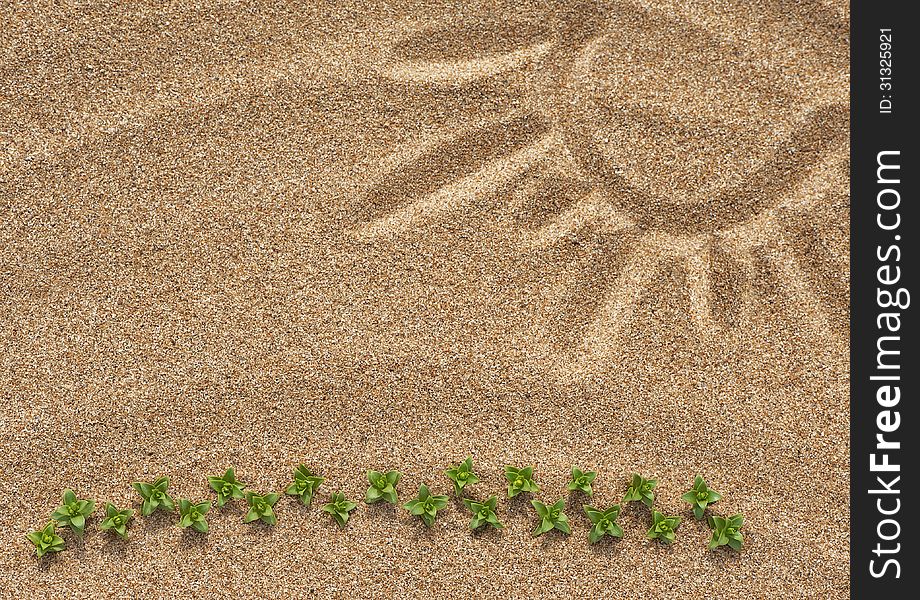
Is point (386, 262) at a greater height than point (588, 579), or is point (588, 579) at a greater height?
point (386, 262)

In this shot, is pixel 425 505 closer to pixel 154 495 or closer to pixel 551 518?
pixel 551 518

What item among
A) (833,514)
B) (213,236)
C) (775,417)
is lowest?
(833,514)

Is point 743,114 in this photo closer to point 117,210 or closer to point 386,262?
point 386,262

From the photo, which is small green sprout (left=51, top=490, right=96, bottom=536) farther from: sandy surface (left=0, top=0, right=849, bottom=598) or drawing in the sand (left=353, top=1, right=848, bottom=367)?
drawing in the sand (left=353, top=1, right=848, bottom=367)

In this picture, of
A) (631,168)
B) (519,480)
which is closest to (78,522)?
(519,480)

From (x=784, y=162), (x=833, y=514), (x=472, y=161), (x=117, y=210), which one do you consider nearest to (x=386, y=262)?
(x=472, y=161)

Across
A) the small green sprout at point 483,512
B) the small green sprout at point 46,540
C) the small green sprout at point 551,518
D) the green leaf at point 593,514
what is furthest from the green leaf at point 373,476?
the small green sprout at point 46,540

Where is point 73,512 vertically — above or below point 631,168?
below
